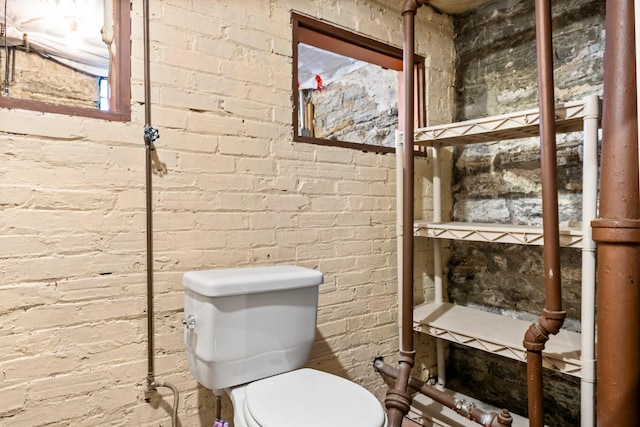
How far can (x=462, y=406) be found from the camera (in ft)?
4.89

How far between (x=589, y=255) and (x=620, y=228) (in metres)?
0.26

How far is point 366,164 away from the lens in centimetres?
182

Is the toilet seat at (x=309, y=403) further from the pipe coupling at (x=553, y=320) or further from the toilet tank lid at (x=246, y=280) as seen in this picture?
the pipe coupling at (x=553, y=320)

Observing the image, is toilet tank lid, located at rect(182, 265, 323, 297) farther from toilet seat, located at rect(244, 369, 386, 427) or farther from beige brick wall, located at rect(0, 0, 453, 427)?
toilet seat, located at rect(244, 369, 386, 427)

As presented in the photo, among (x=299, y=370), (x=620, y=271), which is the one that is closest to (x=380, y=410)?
(x=299, y=370)

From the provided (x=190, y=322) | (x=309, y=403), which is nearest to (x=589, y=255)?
(x=309, y=403)

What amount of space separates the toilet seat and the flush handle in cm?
26

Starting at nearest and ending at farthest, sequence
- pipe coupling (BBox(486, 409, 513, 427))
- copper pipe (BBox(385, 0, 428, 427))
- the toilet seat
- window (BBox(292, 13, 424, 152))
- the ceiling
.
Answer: the toilet seat < pipe coupling (BBox(486, 409, 513, 427)) < copper pipe (BBox(385, 0, 428, 427)) < window (BBox(292, 13, 424, 152)) < the ceiling

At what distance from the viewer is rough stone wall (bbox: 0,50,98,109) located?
1.42 metres

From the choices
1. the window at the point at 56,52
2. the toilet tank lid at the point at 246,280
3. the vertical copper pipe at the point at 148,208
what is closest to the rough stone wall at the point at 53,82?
the window at the point at 56,52

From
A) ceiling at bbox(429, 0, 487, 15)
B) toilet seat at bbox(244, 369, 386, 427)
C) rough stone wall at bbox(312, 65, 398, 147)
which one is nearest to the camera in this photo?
toilet seat at bbox(244, 369, 386, 427)

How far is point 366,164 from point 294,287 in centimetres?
77

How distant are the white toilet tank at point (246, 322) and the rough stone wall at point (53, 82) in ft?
2.83

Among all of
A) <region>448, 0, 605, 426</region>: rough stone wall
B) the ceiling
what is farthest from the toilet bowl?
the ceiling
